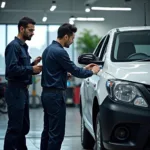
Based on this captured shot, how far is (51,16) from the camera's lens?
910 inches

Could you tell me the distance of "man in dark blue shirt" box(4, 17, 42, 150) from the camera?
18.0 feet

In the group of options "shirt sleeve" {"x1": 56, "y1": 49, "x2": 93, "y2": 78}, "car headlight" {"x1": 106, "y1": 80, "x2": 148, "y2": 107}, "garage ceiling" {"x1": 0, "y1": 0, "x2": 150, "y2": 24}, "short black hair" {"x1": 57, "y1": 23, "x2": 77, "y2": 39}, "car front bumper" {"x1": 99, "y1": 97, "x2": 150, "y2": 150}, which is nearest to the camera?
"car front bumper" {"x1": 99, "y1": 97, "x2": 150, "y2": 150}

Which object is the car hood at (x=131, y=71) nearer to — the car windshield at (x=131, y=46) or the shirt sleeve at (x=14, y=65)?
the car windshield at (x=131, y=46)

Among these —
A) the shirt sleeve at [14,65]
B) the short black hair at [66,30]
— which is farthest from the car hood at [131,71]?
the shirt sleeve at [14,65]

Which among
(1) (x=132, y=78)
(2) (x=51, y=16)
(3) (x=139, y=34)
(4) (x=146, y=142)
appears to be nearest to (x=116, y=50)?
(3) (x=139, y=34)

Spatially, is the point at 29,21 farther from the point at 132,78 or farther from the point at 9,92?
the point at 132,78

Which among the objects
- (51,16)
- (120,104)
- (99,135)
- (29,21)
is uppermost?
(51,16)

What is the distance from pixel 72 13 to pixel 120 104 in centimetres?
1908

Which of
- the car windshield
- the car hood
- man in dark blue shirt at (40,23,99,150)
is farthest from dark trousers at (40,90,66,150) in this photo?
the car windshield

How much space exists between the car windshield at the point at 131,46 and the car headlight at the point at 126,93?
766mm

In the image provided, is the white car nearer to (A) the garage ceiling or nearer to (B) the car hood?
(B) the car hood

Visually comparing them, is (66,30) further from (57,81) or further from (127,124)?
(127,124)

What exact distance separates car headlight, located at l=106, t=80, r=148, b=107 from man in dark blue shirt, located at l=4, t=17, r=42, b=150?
1200 millimetres

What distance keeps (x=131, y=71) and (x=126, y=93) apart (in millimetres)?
298
